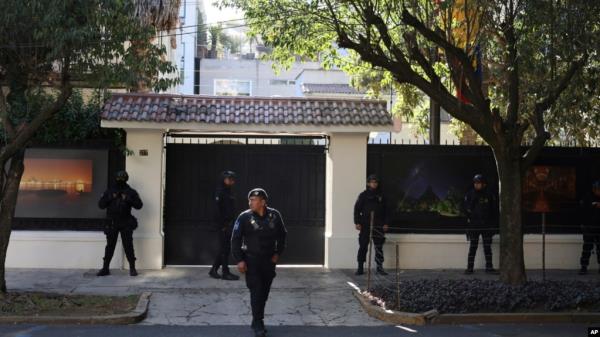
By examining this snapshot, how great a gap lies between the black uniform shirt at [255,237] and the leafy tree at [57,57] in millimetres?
3095

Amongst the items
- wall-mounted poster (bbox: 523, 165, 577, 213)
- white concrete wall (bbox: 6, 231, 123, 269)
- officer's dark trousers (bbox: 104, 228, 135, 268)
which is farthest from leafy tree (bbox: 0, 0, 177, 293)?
wall-mounted poster (bbox: 523, 165, 577, 213)

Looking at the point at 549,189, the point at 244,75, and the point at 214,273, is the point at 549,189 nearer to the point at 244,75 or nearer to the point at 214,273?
the point at 214,273

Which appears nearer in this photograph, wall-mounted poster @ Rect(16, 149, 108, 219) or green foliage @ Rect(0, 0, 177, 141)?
green foliage @ Rect(0, 0, 177, 141)

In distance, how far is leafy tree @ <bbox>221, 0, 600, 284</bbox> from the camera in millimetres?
9727

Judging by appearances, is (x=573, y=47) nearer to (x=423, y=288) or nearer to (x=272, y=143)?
(x=423, y=288)

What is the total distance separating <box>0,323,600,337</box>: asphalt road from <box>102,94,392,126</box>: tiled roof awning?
183 inches

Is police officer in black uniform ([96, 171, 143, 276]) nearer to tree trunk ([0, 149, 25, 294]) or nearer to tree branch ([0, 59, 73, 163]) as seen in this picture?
tree trunk ([0, 149, 25, 294])

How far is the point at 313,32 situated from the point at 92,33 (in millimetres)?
4628

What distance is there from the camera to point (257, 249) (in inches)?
305

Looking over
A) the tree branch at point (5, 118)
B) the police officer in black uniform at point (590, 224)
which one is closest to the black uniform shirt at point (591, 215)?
the police officer in black uniform at point (590, 224)

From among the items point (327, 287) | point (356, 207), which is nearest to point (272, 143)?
point (356, 207)

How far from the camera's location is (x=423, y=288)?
9742mm

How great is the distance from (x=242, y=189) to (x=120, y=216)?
7.88 ft

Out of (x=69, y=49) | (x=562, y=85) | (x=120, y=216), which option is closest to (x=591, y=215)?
(x=562, y=85)
